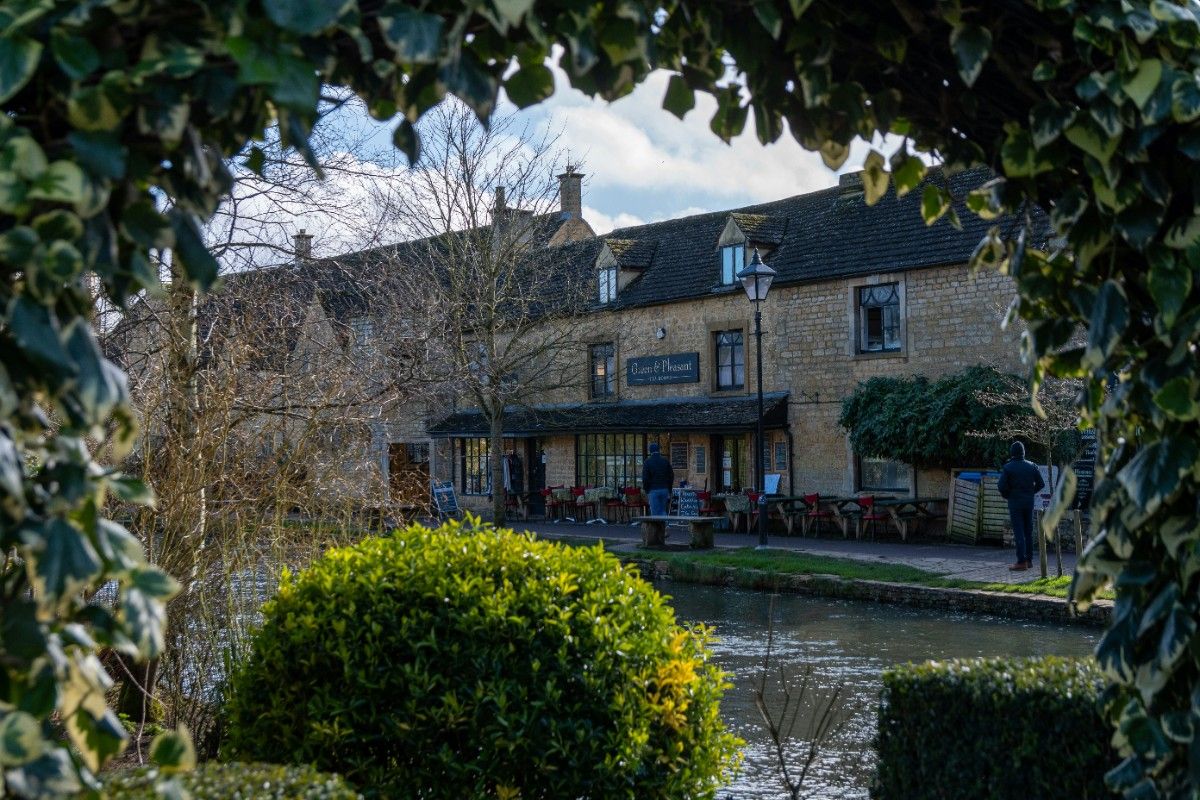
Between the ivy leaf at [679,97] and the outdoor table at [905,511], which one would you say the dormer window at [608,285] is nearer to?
the outdoor table at [905,511]

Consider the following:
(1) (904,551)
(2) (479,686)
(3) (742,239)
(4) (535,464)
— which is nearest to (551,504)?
(4) (535,464)

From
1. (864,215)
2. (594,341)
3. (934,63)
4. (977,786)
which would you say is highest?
(864,215)

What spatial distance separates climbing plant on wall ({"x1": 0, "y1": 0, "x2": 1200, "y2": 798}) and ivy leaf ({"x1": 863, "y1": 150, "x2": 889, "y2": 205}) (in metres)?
0.01

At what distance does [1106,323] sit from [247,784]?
2.46 meters

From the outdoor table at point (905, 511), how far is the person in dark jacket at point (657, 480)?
15.5ft

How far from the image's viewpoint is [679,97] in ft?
9.89

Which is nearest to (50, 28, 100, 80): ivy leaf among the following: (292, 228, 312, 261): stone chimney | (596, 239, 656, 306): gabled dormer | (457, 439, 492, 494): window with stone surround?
(292, 228, 312, 261): stone chimney

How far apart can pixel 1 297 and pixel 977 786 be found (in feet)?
12.4

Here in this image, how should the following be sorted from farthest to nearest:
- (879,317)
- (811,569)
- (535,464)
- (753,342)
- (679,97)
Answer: (535,464) → (753,342) → (879,317) → (811,569) → (679,97)

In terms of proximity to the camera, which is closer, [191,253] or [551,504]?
[191,253]

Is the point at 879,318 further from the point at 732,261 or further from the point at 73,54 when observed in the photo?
the point at 73,54

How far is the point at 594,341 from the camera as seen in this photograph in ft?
107

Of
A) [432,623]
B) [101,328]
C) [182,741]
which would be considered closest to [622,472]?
[101,328]

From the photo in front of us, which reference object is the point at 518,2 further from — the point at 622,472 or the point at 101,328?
the point at 622,472
